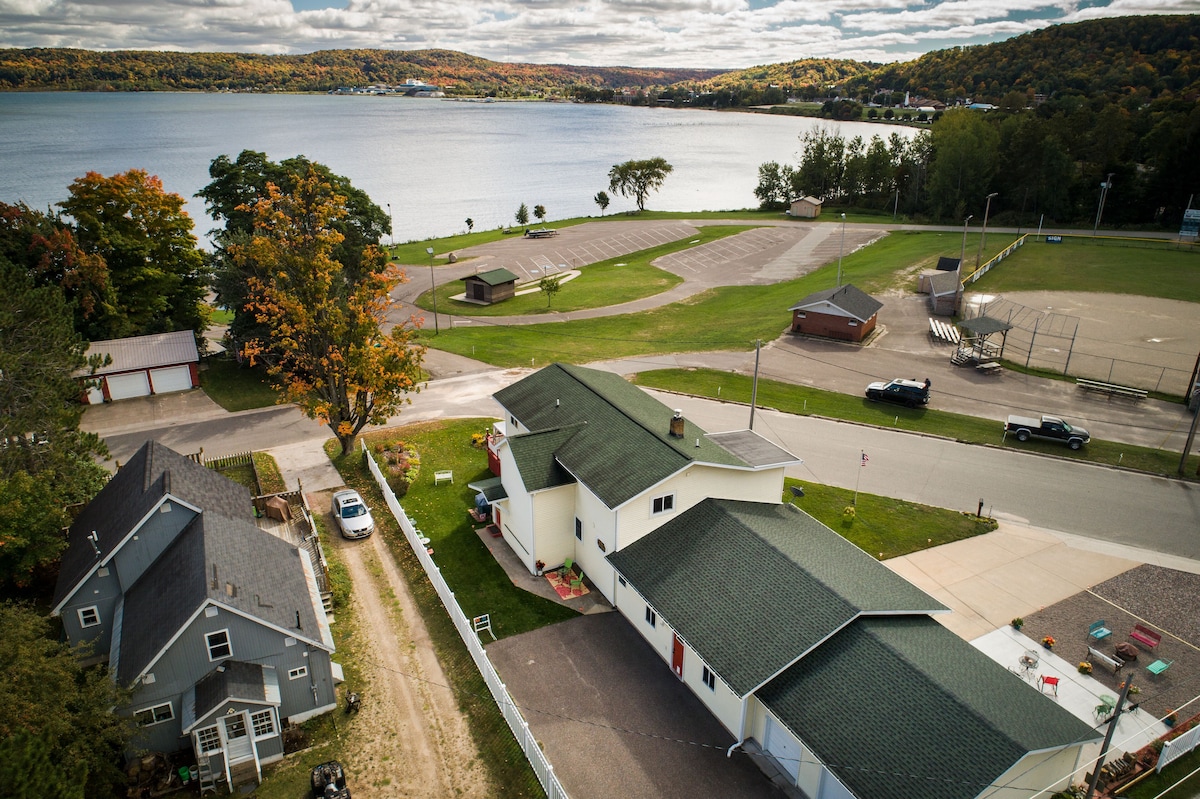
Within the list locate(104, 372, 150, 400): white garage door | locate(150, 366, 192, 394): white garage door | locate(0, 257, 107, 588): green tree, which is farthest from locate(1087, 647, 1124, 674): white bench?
locate(104, 372, 150, 400): white garage door

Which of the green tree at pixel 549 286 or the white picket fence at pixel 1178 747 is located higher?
the green tree at pixel 549 286

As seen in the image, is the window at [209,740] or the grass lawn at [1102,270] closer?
the window at [209,740]

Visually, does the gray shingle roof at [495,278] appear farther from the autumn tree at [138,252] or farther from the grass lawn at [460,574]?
the grass lawn at [460,574]

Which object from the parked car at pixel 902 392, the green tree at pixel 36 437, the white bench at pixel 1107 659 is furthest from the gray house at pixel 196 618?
the parked car at pixel 902 392

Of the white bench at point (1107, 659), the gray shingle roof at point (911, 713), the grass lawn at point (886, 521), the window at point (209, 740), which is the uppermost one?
the gray shingle roof at point (911, 713)

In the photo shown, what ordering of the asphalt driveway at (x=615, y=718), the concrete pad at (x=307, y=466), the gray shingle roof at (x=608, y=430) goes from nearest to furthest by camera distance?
1. the asphalt driveway at (x=615, y=718)
2. the gray shingle roof at (x=608, y=430)
3. the concrete pad at (x=307, y=466)
